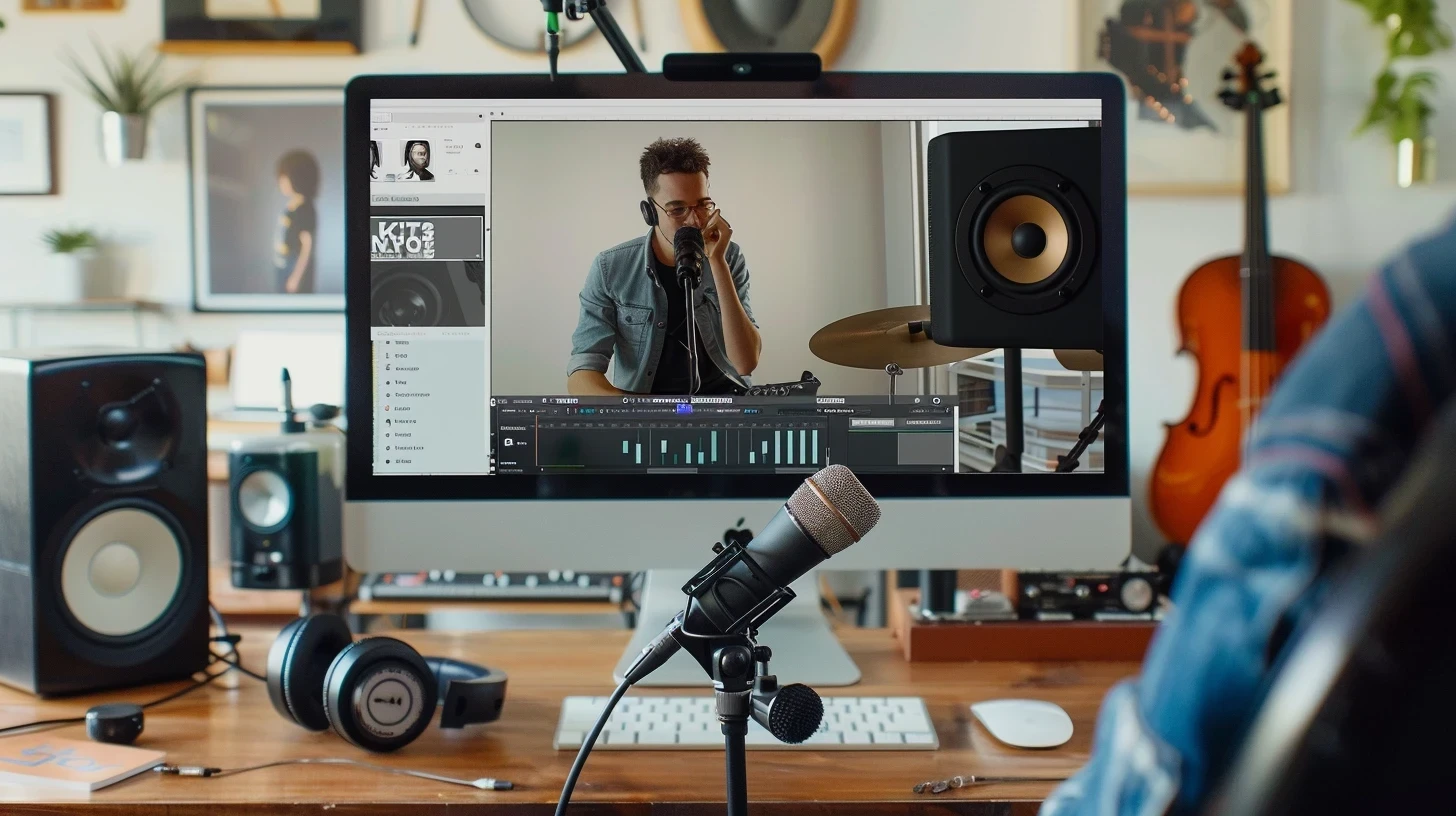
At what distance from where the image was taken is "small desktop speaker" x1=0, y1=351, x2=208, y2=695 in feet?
3.06

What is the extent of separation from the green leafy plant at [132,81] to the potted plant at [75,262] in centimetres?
32

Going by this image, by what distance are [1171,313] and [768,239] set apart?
1709 mm

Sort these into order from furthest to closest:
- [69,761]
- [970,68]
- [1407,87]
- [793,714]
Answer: [970,68] → [1407,87] → [69,761] → [793,714]

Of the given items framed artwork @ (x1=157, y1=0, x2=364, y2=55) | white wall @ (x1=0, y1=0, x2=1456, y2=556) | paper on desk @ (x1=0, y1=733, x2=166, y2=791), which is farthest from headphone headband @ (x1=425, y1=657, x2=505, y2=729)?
framed artwork @ (x1=157, y1=0, x2=364, y2=55)

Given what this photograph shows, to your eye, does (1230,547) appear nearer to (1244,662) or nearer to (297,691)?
(1244,662)

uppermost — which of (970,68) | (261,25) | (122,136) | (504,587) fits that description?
(261,25)

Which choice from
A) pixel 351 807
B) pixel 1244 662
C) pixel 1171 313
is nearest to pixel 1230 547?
pixel 1244 662

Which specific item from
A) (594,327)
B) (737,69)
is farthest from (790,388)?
(737,69)

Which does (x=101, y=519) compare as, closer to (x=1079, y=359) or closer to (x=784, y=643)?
(x=784, y=643)

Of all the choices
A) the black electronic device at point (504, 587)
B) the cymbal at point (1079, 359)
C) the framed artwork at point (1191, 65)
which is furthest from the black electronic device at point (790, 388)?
the framed artwork at point (1191, 65)

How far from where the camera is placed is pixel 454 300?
Answer: 37.1 inches

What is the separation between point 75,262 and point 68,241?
0.05m

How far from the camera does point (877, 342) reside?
36.7 inches

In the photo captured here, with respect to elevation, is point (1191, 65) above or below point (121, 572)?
above
